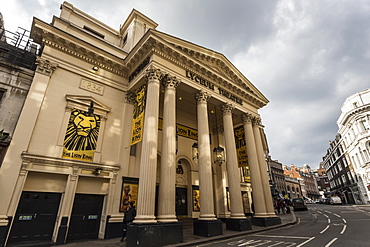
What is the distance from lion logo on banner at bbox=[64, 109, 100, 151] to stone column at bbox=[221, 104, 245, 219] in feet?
27.4

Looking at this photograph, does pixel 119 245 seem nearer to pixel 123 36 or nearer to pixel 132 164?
pixel 132 164

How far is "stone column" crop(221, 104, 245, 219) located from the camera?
11.5 m

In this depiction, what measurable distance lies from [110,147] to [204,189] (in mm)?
5879

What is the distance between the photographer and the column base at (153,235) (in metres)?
7.27

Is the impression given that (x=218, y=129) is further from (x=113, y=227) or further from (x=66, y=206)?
(x=66, y=206)

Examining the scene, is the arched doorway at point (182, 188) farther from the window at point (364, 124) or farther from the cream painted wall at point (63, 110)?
the window at point (364, 124)

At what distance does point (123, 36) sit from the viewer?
682 inches

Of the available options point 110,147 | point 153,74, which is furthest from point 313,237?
point 110,147

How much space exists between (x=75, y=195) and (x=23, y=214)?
2.02m

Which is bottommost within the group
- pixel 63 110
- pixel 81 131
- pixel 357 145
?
pixel 81 131

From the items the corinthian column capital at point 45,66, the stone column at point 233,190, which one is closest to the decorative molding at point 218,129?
the stone column at point 233,190

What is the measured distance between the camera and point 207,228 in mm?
9141

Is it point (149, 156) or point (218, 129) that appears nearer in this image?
point (149, 156)

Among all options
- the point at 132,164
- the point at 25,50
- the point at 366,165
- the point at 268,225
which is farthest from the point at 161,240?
the point at 366,165
